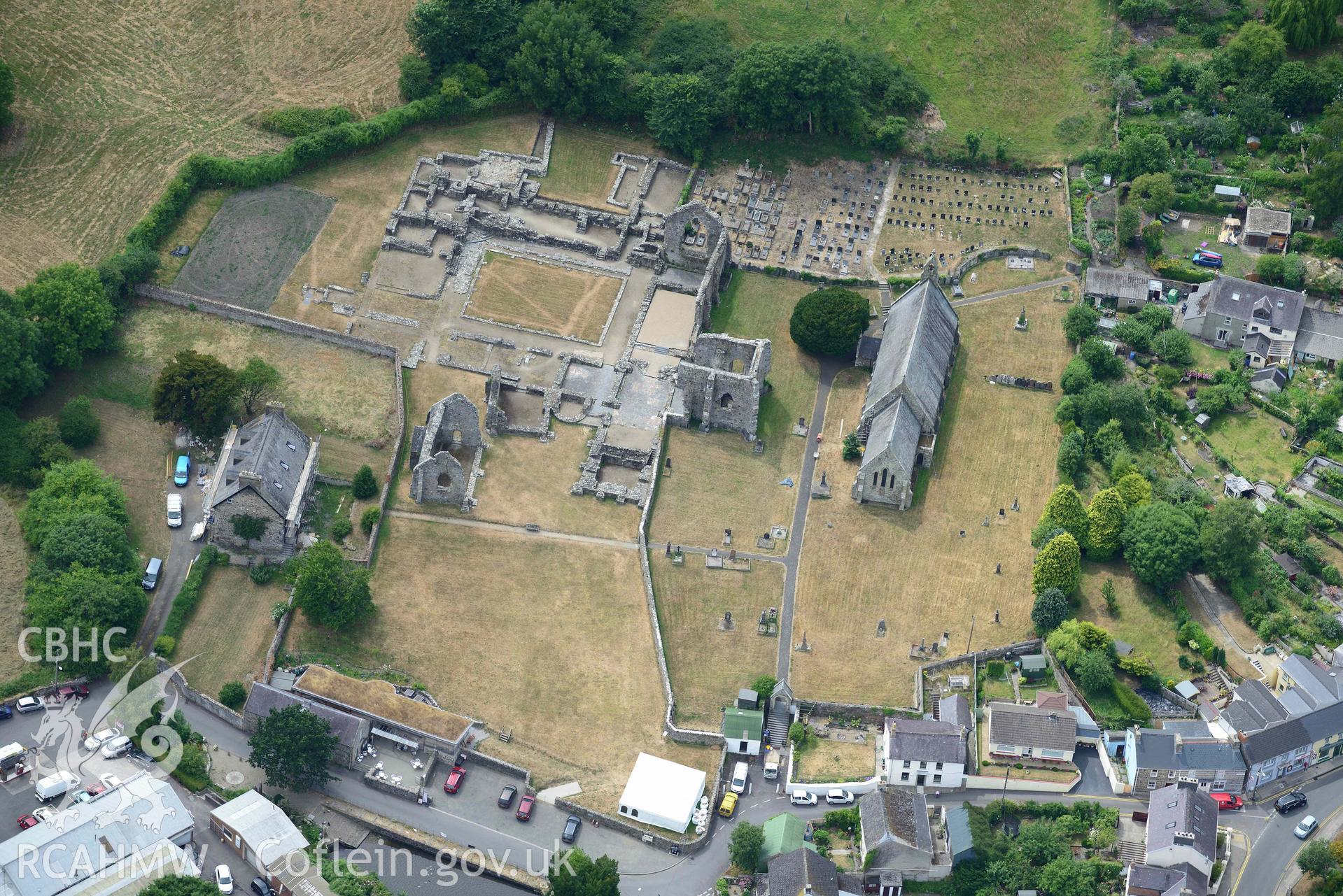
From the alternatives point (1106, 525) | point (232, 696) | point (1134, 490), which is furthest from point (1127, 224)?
point (232, 696)

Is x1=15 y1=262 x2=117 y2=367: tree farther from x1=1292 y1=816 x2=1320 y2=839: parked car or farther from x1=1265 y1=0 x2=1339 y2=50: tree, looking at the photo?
x1=1265 y1=0 x2=1339 y2=50: tree

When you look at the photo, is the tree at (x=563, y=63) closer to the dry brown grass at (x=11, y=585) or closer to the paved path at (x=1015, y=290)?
the paved path at (x=1015, y=290)

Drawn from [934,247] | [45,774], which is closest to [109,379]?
[45,774]

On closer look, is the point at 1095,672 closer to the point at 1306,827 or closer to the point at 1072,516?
the point at 1072,516

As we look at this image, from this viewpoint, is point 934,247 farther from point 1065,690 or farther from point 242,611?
point 242,611

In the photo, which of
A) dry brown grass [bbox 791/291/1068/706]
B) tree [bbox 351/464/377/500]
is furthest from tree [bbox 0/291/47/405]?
dry brown grass [bbox 791/291/1068/706]

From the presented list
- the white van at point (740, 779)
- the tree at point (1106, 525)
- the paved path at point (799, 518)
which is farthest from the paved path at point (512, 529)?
the tree at point (1106, 525)
